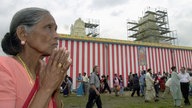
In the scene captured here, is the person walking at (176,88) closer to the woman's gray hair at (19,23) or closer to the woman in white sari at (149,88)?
the woman in white sari at (149,88)

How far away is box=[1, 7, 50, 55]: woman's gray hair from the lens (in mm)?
1377

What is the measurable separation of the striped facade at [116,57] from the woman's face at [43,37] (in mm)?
16957

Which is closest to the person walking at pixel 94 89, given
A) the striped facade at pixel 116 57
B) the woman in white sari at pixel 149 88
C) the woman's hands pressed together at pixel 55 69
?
the woman in white sari at pixel 149 88

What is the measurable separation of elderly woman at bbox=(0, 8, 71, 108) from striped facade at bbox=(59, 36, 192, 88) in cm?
1689

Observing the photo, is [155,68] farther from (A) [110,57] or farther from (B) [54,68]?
(B) [54,68]

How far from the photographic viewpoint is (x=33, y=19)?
4.50 ft

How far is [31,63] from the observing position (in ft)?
4.68

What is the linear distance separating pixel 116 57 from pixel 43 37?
1975cm

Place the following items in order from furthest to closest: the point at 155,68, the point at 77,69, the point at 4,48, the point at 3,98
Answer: the point at 155,68, the point at 77,69, the point at 4,48, the point at 3,98

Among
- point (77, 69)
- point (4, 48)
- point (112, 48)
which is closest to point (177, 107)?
point (4, 48)

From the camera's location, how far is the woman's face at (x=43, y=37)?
1.35 m

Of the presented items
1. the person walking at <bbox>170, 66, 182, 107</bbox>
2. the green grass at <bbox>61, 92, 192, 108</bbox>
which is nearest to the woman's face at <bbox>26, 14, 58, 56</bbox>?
the green grass at <bbox>61, 92, 192, 108</bbox>

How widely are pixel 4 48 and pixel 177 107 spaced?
9.22 m

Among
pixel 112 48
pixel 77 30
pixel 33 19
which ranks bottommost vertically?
pixel 33 19
